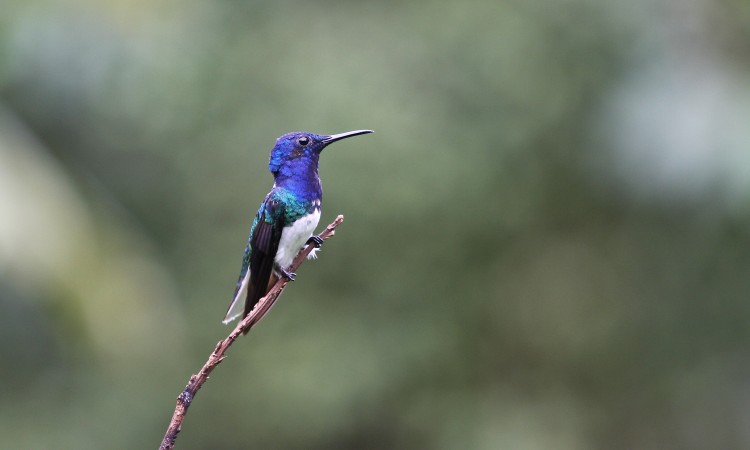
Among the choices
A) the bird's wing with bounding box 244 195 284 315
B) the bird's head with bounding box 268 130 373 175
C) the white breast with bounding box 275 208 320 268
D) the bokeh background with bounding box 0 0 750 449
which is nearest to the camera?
the bird's wing with bounding box 244 195 284 315

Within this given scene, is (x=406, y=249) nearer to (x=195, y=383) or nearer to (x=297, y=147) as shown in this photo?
(x=297, y=147)

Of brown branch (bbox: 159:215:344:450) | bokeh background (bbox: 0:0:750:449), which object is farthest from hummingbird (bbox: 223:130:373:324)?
bokeh background (bbox: 0:0:750:449)

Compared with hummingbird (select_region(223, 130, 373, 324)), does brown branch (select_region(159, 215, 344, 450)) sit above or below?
below

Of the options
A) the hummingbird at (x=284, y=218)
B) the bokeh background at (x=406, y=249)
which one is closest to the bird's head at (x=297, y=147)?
the hummingbird at (x=284, y=218)

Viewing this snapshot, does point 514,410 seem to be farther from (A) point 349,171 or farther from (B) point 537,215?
(A) point 349,171

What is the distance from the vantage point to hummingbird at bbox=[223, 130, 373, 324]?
2830 mm

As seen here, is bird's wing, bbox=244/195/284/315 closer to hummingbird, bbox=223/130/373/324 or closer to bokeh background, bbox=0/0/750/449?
hummingbird, bbox=223/130/373/324

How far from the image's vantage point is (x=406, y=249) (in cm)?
766

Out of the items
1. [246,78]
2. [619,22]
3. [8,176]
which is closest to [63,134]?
[246,78]

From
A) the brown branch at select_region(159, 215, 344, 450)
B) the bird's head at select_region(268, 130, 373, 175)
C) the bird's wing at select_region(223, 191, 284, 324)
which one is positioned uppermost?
the bird's head at select_region(268, 130, 373, 175)

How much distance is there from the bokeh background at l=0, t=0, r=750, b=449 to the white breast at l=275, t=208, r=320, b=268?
3.82 meters

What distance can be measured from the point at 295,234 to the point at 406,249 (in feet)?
15.7

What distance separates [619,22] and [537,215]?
5.58 feet

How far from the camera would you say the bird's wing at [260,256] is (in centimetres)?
277
